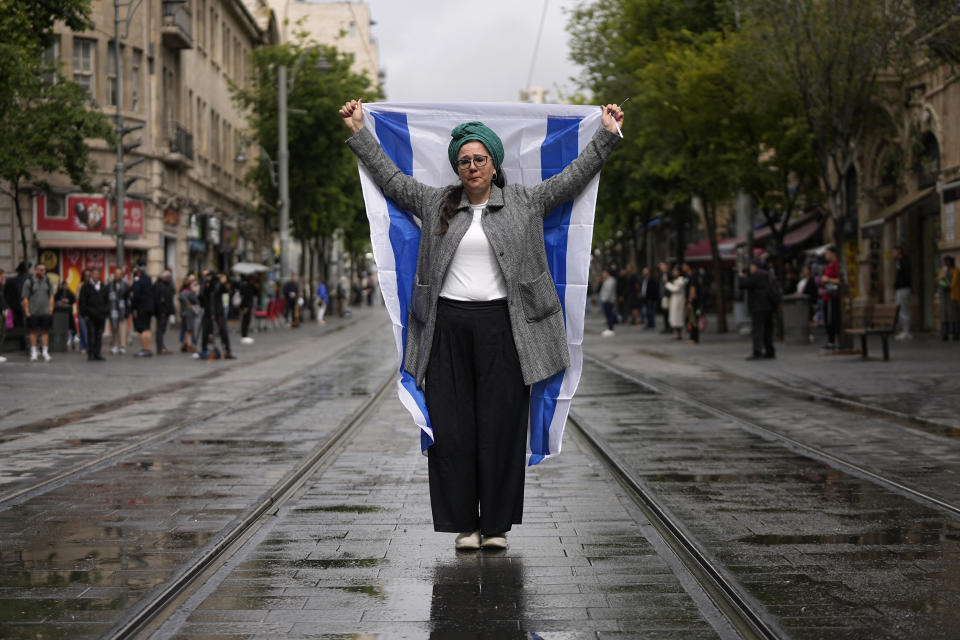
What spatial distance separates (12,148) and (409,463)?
18.4 m

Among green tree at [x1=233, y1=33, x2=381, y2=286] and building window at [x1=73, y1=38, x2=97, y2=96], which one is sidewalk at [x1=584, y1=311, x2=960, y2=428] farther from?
green tree at [x1=233, y1=33, x2=381, y2=286]

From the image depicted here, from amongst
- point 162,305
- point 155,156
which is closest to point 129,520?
point 162,305

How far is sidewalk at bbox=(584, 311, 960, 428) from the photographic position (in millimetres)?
14539

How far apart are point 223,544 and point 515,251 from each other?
199 cm

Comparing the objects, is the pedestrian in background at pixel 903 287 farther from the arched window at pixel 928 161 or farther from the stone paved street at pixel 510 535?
the stone paved street at pixel 510 535

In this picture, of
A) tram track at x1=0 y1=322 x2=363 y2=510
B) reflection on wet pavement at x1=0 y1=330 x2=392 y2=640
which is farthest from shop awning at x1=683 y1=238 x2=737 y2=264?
reflection on wet pavement at x1=0 y1=330 x2=392 y2=640

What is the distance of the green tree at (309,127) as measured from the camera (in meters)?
49.3

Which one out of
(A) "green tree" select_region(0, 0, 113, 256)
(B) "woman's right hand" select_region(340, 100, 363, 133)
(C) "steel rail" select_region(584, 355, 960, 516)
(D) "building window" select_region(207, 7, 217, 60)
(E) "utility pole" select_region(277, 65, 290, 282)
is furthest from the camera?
(D) "building window" select_region(207, 7, 217, 60)

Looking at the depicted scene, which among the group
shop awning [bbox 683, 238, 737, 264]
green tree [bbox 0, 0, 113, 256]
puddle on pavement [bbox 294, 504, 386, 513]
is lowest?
puddle on pavement [bbox 294, 504, 386, 513]

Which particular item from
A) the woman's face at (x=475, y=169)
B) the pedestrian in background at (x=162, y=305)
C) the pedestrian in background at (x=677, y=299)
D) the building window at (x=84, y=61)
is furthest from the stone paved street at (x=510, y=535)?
the building window at (x=84, y=61)

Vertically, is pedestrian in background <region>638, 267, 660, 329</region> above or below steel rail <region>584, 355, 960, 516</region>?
Result: above

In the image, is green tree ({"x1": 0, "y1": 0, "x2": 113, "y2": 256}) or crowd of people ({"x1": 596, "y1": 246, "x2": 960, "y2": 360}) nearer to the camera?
green tree ({"x1": 0, "y1": 0, "x2": 113, "y2": 256})

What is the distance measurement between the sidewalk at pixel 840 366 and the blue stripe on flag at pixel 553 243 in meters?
6.93

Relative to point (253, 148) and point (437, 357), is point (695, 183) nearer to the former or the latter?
point (437, 357)
